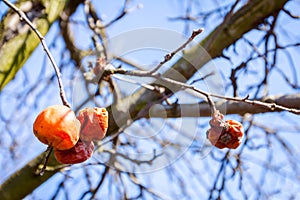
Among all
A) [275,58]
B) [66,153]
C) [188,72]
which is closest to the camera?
[66,153]

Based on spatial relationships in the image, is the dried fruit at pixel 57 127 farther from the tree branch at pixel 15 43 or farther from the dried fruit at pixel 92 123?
the tree branch at pixel 15 43

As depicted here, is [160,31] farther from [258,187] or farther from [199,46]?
[258,187]

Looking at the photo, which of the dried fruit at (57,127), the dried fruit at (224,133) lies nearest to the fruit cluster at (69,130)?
the dried fruit at (57,127)

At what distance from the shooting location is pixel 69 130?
0.97 meters

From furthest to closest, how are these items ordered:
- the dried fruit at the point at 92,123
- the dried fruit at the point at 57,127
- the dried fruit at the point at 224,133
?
the dried fruit at the point at 224,133 < the dried fruit at the point at 92,123 < the dried fruit at the point at 57,127

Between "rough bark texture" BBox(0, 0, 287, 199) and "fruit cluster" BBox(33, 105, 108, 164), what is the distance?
0.58m

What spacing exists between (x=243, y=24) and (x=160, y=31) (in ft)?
2.03

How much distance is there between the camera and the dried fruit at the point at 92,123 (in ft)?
3.48

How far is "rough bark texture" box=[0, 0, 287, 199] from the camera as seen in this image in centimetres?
162

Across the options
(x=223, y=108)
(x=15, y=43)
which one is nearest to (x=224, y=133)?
(x=223, y=108)

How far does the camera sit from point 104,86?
7.10 feet

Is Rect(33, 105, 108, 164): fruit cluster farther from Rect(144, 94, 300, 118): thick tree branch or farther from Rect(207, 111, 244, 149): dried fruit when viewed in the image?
Rect(144, 94, 300, 118): thick tree branch

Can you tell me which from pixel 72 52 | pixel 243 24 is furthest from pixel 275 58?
pixel 72 52

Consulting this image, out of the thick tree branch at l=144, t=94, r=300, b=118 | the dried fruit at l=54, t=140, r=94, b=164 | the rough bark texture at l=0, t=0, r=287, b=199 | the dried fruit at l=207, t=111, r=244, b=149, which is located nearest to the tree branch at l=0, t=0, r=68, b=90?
the rough bark texture at l=0, t=0, r=287, b=199
